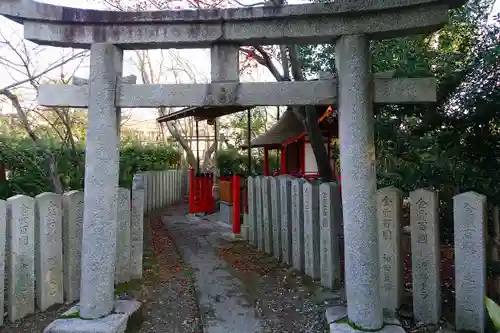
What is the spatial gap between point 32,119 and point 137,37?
619 centimetres

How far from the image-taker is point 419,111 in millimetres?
5668

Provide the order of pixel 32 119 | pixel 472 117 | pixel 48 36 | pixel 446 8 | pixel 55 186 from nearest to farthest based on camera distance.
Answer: pixel 446 8 → pixel 48 36 → pixel 472 117 → pixel 55 186 → pixel 32 119

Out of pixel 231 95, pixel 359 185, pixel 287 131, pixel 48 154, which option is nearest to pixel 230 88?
pixel 231 95

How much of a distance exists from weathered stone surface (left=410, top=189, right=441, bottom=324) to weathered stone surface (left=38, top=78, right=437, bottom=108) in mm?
1069

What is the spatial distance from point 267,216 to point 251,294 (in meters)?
2.23

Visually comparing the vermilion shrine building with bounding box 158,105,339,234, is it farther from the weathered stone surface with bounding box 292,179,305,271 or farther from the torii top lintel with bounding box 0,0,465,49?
the torii top lintel with bounding box 0,0,465,49

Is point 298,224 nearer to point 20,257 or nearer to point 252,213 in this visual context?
point 252,213

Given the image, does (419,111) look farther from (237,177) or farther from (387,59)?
(237,177)

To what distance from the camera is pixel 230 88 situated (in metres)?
4.14

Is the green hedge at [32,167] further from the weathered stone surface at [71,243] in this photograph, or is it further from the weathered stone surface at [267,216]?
the weathered stone surface at [267,216]

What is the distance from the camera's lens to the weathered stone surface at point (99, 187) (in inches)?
164

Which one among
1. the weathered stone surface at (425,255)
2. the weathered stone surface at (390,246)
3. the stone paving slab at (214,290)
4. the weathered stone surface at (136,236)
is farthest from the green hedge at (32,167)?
the weathered stone surface at (425,255)

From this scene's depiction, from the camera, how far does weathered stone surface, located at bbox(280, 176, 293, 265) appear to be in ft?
22.1

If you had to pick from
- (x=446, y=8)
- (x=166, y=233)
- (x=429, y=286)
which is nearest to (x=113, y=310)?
(x=429, y=286)
